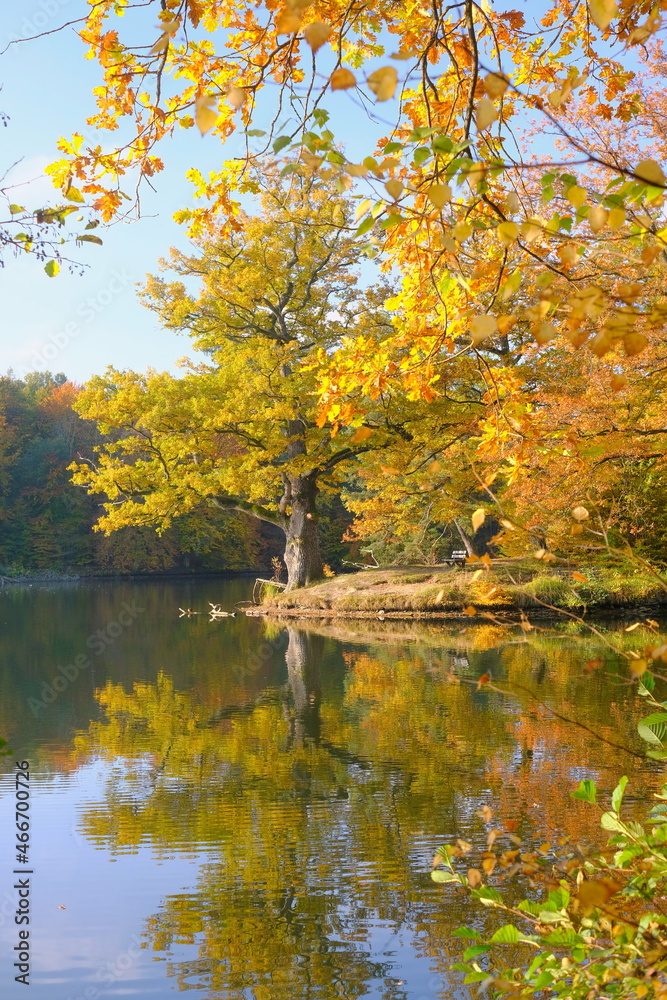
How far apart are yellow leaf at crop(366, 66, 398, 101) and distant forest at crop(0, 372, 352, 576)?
33.1 m

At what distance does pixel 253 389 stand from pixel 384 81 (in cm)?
1448

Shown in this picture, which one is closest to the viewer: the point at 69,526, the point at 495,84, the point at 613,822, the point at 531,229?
the point at 495,84

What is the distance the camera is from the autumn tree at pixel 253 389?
1573 centimetres

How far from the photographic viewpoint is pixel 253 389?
1564 centimetres

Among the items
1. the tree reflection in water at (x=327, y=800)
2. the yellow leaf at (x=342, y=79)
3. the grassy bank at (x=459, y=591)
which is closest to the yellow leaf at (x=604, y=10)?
the yellow leaf at (x=342, y=79)

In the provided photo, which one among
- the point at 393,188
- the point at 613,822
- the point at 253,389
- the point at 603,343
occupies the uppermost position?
the point at 253,389

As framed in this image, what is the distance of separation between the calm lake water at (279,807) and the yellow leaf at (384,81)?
1421mm

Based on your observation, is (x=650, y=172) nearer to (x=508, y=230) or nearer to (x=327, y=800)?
(x=508, y=230)

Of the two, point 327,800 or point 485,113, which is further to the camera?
point 327,800

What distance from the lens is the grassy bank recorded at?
13836 mm

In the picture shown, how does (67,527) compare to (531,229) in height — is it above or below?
above

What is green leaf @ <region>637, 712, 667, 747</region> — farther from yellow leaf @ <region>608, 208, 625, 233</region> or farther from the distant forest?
the distant forest

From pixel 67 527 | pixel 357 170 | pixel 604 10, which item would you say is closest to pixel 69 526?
pixel 67 527

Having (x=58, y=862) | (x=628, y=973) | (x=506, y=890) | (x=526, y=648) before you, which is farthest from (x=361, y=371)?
(x=526, y=648)
